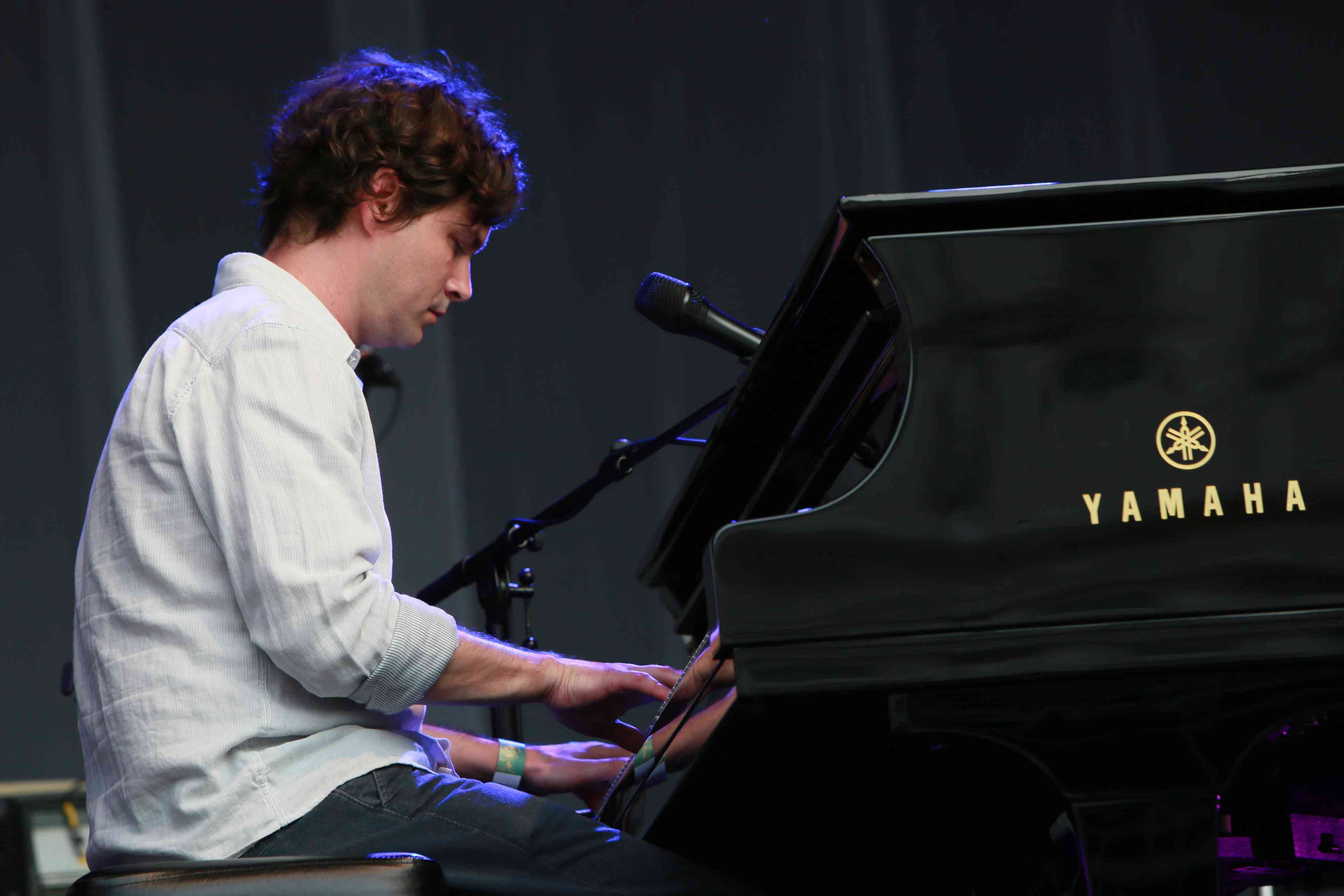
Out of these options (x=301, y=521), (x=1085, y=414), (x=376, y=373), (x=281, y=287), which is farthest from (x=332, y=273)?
(x=376, y=373)

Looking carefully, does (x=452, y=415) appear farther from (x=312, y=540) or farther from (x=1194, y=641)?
(x=1194, y=641)

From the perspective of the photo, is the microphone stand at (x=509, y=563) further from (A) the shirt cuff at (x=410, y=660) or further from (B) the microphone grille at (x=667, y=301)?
(A) the shirt cuff at (x=410, y=660)

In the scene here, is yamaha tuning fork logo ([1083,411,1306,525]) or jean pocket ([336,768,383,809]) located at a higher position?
yamaha tuning fork logo ([1083,411,1306,525])

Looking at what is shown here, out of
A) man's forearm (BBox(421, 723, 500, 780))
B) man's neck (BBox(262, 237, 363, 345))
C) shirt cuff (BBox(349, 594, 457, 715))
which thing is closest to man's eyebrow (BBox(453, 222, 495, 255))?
man's neck (BBox(262, 237, 363, 345))

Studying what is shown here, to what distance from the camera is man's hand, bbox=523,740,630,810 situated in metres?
1.56

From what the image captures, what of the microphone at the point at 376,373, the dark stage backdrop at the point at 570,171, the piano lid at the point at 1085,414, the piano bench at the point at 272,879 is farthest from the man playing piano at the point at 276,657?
the dark stage backdrop at the point at 570,171

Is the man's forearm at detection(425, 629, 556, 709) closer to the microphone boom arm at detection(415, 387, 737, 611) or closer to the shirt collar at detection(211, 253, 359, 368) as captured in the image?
the shirt collar at detection(211, 253, 359, 368)

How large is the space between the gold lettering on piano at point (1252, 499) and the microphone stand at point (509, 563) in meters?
1.33

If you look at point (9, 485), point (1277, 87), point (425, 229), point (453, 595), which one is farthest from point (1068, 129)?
point (9, 485)

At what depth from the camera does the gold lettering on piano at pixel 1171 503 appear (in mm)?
933

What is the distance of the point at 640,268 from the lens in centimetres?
357

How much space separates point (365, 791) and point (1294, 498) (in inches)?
33.2

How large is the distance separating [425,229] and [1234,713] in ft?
3.24

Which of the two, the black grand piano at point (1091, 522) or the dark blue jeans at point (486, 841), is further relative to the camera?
the dark blue jeans at point (486, 841)
